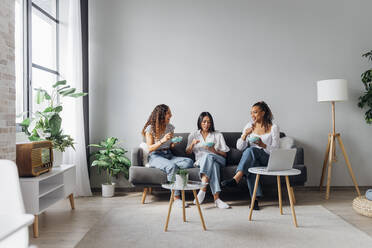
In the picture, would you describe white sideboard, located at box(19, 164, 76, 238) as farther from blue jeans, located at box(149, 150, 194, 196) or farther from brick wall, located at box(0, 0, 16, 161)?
blue jeans, located at box(149, 150, 194, 196)

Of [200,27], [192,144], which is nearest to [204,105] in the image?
[192,144]

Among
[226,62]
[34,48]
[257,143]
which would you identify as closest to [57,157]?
[34,48]

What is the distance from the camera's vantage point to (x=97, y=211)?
127 inches

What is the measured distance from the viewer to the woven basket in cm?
284

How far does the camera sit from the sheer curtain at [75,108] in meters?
3.85

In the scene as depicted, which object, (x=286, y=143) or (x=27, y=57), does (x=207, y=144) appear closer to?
(x=286, y=143)

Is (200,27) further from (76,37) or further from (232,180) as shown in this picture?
(232,180)

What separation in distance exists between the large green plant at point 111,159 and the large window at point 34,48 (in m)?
0.91

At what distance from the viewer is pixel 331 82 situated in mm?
3760

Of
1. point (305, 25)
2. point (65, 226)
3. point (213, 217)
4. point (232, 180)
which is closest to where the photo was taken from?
point (65, 226)

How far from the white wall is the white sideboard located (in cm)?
117

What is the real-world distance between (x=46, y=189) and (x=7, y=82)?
1.06 metres

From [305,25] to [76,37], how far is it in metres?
3.04

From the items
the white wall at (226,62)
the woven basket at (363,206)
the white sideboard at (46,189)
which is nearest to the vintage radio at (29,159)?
the white sideboard at (46,189)
